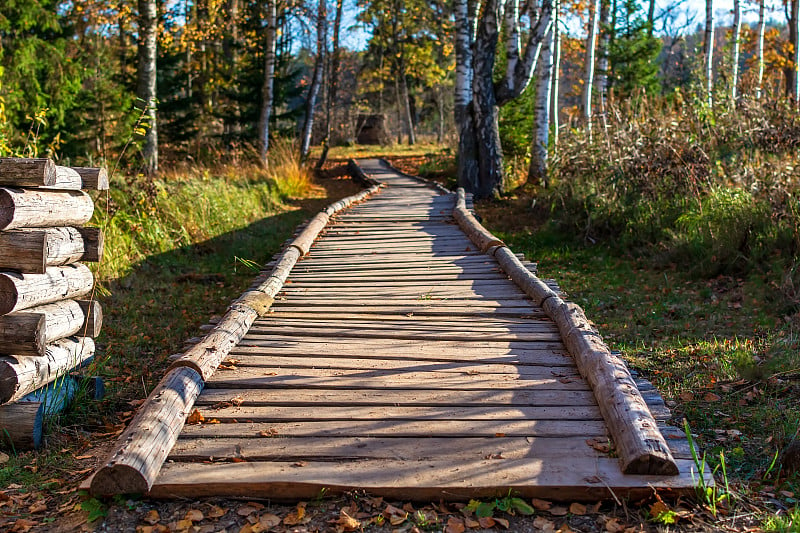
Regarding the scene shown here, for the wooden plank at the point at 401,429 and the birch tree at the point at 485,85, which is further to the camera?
the birch tree at the point at 485,85

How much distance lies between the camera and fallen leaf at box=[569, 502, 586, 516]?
2736mm

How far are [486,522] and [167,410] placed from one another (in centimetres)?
158

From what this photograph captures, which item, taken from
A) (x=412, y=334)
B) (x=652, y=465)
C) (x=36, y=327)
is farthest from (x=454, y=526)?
(x=36, y=327)

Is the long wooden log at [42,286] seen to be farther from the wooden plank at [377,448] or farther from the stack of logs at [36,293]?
the wooden plank at [377,448]

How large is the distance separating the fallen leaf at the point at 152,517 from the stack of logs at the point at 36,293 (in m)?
1.26

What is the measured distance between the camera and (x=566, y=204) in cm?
1044

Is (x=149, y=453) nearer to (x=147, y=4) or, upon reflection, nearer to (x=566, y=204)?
(x=566, y=204)

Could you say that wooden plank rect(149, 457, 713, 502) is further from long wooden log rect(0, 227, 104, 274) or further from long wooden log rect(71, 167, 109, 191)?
long wooden log rect(71, 167, 109, 191)

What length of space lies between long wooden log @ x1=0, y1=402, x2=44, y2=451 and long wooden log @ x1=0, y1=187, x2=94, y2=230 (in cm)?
95

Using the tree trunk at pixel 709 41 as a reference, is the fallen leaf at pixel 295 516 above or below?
below

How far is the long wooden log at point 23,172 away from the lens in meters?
3.56

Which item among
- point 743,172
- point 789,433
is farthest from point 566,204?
point 789,433

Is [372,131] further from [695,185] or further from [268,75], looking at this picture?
[695,185]

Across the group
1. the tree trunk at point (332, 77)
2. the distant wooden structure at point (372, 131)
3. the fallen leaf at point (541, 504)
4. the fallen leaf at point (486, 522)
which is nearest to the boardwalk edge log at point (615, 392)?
the fallen leaf at point (541, 504)
